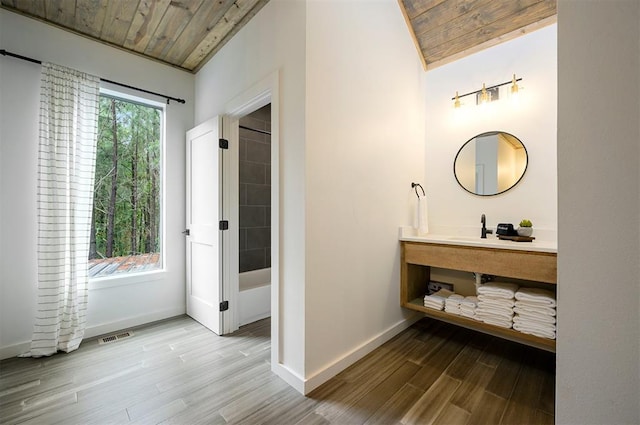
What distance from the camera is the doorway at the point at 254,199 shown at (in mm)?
3414

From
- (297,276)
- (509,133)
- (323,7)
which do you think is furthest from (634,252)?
(323,7)

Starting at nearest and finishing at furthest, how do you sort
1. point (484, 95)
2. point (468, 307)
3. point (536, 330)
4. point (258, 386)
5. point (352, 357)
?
point (258, 386) → point (536, 330) → point (352, 357) → point (468, 307) → point (484, 95)

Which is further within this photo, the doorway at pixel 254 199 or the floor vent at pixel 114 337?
the doorway at pixel 254 199

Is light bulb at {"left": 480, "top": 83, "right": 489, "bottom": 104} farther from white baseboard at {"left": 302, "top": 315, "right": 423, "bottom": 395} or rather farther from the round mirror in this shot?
white baseboard at {"left": 302, "top": 315, "right": 423, "bottom": 395}

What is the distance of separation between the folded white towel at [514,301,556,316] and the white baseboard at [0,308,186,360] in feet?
10.1

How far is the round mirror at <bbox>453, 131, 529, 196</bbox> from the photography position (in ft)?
7.66

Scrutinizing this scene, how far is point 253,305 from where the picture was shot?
2752 millimetres

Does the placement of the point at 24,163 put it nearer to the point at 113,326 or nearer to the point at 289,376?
the point at 113,326

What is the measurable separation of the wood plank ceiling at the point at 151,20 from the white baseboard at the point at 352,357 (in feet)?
8.65

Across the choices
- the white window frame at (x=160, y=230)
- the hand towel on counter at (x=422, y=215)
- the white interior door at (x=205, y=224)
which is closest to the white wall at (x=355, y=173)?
the hand towel on counter at (x=422, y=215)

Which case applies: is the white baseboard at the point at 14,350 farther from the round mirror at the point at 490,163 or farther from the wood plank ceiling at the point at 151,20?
the round mirror at the point at 490,163

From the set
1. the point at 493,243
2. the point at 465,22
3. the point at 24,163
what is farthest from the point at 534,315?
the point at 24,163

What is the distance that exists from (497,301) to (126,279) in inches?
126

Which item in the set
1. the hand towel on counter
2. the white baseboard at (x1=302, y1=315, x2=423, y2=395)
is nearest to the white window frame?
the white baseboard at (x1=302, y1=315, x2=423, y2=395)
